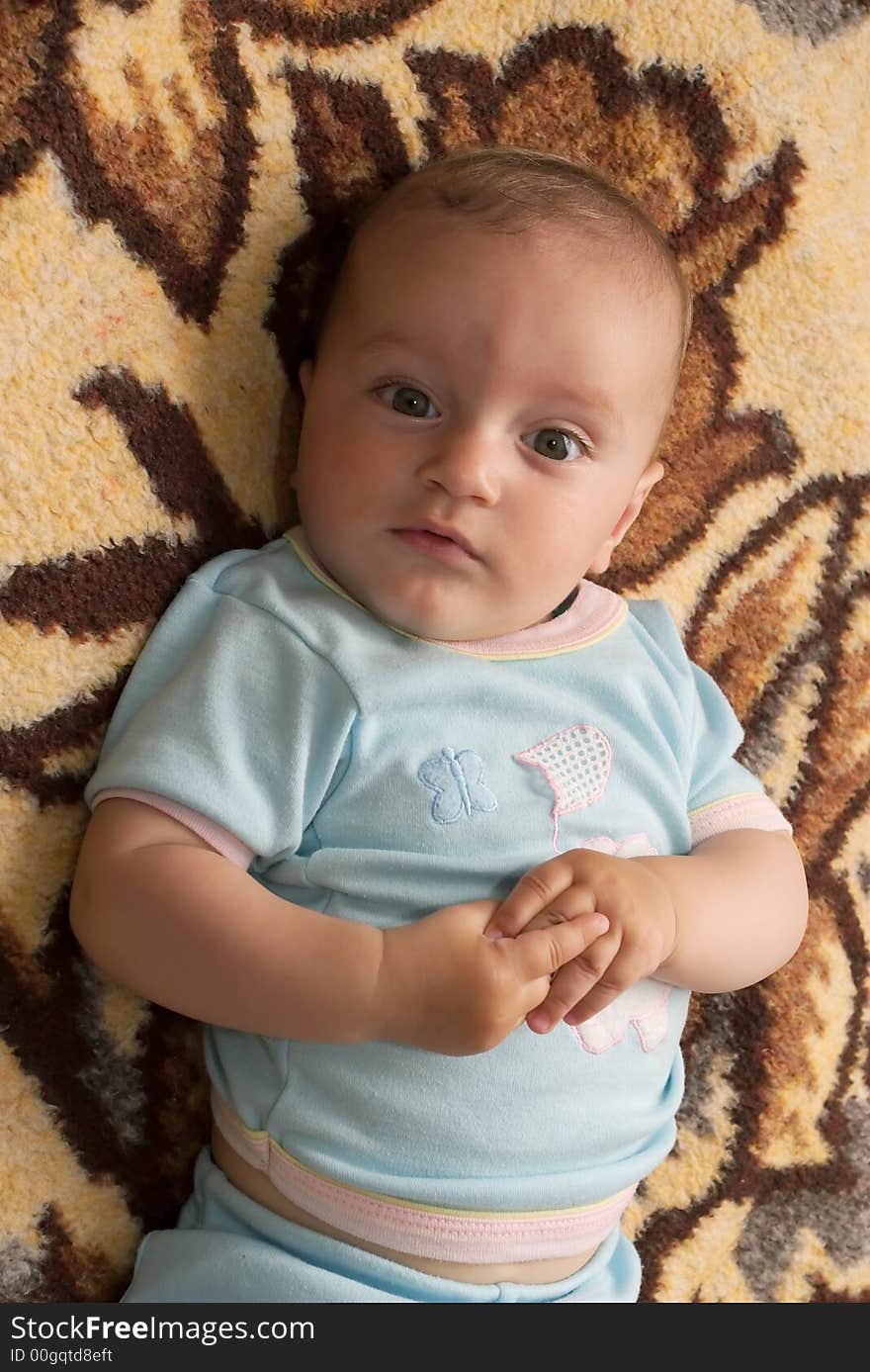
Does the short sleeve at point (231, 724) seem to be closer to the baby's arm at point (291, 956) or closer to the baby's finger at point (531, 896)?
the baby's arm at point (291, 956)

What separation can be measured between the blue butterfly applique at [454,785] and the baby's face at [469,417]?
0.34 feet

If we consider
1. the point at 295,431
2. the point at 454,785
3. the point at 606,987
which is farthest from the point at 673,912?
the point at 295,431

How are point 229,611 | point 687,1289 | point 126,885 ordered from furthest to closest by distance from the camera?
point 687,1289, point 229,611, point 126,885

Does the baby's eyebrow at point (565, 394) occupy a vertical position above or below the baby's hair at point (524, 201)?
below

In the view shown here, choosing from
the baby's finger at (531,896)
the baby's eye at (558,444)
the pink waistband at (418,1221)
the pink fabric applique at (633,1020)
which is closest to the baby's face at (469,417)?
the baby's eye at (558,444)

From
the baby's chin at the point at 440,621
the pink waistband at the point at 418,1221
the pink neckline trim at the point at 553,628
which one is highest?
the baby's chin at the point at 440,621

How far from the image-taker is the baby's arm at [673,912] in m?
1.01

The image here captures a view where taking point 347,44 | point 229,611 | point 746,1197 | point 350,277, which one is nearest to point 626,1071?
point 746,1197

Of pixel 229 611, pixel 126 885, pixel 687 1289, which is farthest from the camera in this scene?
pixel 687 1289

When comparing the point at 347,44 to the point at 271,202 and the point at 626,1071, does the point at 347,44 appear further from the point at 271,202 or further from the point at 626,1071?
the point at 626,1071

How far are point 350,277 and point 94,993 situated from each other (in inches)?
23.8

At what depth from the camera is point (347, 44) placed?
46.1 inches

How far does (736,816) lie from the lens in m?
1.22

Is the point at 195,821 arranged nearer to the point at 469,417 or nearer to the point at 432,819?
the point at 432,819
